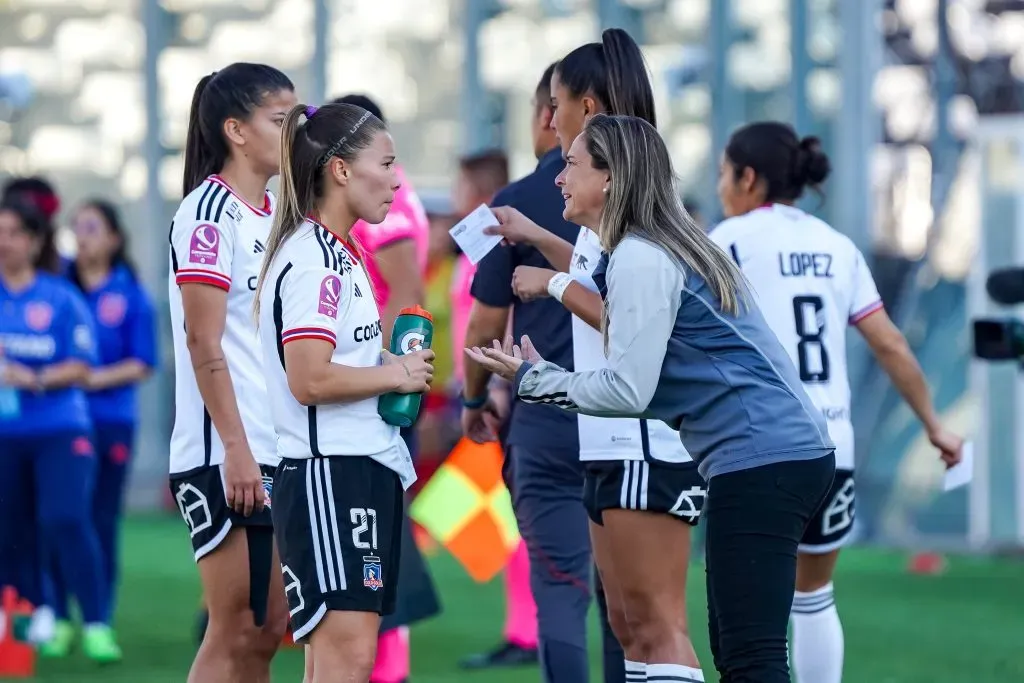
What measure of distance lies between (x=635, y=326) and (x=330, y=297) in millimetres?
681

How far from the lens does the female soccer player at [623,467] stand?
485 centimetres

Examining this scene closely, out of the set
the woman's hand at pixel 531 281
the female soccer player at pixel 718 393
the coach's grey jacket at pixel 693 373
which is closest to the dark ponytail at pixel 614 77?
the woman's hand at pixel 531 281

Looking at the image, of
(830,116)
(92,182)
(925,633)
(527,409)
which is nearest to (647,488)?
(527,409)

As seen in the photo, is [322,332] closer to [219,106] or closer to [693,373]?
[693,373]

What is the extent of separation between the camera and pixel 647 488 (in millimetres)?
4879

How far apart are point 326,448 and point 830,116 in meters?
11.9

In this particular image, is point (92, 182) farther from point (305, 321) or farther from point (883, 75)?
point (305, 321)

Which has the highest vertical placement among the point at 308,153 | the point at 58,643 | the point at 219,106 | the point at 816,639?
the point at 219,106

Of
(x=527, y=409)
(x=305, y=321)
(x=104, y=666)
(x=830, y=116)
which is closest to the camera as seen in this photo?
(x=305, y=321)

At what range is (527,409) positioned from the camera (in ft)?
18.1

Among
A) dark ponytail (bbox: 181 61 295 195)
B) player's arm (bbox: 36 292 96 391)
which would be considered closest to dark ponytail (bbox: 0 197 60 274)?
player's arm (bbox: 36 292 96 391)

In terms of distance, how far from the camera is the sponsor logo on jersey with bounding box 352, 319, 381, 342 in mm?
4348

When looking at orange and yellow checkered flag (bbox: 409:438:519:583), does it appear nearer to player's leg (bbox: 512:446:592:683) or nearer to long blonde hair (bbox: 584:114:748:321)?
player's leg (bbox: 512:446:592:683)

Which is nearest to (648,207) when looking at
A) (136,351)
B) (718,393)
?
(718,393)
